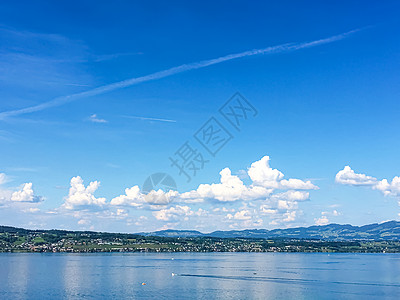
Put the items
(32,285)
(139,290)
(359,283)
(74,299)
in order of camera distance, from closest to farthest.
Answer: (74,299) → (139,290) → (32,285) → (359,283)

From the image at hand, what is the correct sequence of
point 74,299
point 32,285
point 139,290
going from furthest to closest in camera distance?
point 32,285 → point 139,290 → point 74,299

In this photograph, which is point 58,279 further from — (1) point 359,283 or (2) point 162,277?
(1) point 359,283

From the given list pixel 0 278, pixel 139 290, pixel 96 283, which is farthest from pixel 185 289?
pixel 0 278

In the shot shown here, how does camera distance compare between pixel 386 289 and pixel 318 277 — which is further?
pixel 318 277

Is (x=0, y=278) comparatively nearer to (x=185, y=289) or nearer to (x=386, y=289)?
(x=185, y=289)

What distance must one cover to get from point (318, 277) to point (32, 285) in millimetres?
103847

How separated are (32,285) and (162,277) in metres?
47.1

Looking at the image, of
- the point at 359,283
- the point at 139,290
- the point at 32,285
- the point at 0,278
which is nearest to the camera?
the point at 139,290

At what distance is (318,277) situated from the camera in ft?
530

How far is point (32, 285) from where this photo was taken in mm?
134375

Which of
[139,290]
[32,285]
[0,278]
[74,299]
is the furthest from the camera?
[0,278]

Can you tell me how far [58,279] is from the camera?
15162 cm

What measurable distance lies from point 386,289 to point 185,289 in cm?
6192

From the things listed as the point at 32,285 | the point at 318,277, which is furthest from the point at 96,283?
the point at 318,277
